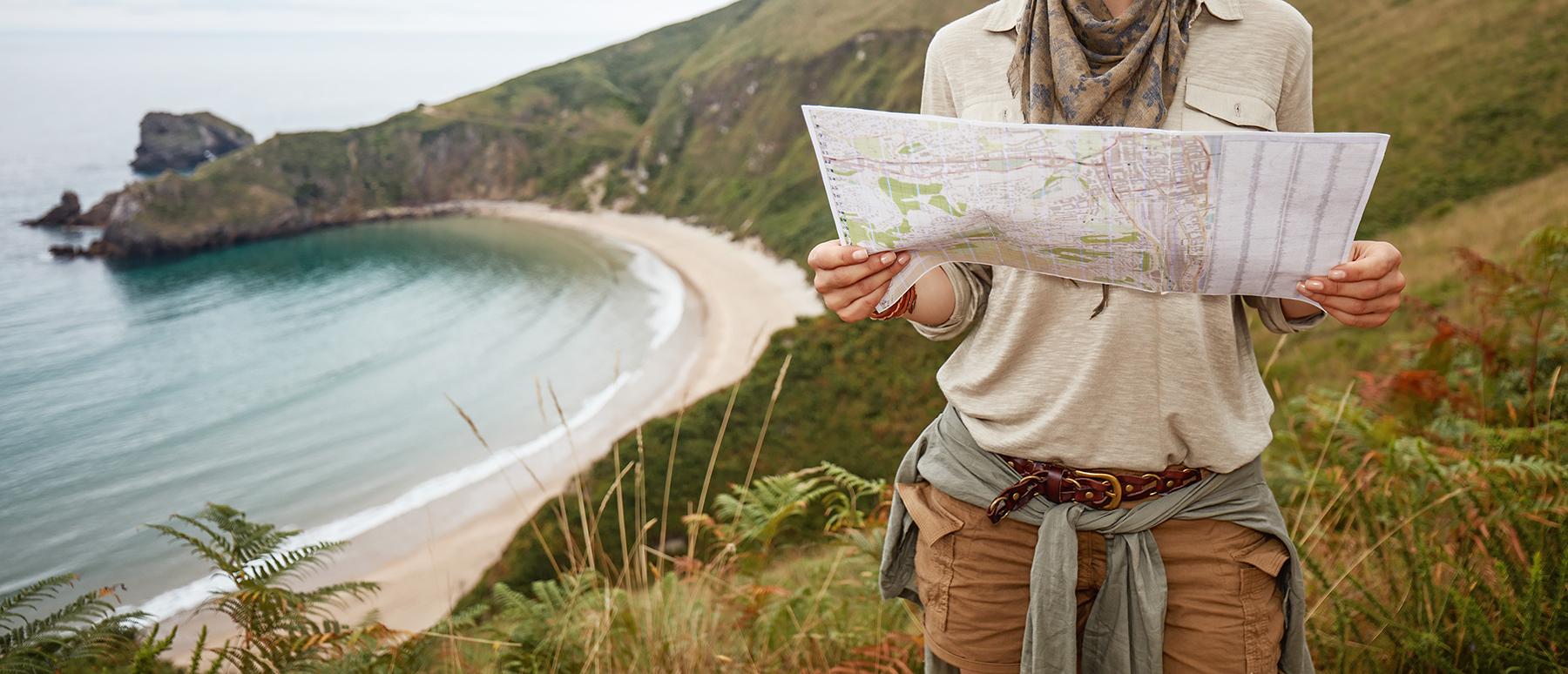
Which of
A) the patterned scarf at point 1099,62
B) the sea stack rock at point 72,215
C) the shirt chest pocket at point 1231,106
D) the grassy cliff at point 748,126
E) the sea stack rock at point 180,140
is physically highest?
the sea stack rock at point 180,140

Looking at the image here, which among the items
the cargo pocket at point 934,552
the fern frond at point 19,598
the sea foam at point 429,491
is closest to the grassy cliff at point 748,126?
the sea foam at point 429,491

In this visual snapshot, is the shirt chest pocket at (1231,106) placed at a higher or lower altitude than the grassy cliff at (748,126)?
higher

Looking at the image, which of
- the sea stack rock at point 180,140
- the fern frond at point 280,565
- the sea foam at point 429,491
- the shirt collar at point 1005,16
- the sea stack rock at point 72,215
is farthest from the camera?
the sea stack rock at point 180,140

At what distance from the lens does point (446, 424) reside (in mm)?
19875

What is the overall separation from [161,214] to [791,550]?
185 ft

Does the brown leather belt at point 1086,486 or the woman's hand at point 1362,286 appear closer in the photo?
the woman's hand at point 1362,286

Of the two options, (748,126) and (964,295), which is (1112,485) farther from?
(748,126)

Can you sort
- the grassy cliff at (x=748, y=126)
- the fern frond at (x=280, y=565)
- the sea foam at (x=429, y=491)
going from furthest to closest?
the grassy cliff at (x=748, y=126) < the sea foam at (x=429, y=491) < the fern frond at (x=280, y=565)

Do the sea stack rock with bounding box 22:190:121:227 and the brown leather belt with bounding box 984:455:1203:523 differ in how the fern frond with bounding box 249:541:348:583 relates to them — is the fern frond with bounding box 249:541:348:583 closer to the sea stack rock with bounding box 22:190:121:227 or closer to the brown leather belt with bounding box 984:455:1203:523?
the brown leather belt with bounding box 984:455:1203:523

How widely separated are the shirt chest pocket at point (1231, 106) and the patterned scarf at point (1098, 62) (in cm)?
4

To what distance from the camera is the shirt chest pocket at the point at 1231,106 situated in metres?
1.10

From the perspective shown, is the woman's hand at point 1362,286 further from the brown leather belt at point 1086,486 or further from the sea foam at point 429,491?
the sea foam at point 429,491

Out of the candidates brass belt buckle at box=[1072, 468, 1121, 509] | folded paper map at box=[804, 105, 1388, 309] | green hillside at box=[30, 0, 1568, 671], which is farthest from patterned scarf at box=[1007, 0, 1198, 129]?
green hillside at box=[30, 0, 1568, 671]

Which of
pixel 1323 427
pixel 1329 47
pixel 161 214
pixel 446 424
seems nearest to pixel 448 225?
pixel 161 214
